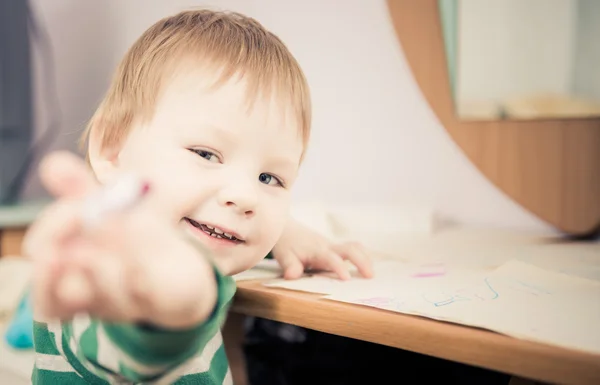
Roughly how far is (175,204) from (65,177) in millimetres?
175

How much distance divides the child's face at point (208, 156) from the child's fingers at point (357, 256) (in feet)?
0.56

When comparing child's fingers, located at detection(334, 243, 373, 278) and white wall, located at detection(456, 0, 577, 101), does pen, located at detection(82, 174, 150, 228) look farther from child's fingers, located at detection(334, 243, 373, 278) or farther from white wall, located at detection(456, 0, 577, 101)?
white wall, located at detection(456, 0, 577, 101)

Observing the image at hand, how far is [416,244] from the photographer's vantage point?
2.61ft

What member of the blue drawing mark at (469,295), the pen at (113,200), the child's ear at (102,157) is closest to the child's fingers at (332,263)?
the blue drawing mark at (469,295)

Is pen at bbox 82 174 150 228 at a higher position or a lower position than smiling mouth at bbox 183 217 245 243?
higher

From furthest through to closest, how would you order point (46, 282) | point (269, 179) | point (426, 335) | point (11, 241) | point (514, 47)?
point (11, 241)
point (514, 47)
point (269, 179)
point (426, 335)
point (46, 282)

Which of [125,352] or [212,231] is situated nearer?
[125,352]

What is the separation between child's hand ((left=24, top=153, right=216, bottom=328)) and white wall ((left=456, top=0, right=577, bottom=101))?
0.75m

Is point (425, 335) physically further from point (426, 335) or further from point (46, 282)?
point (46, 282)

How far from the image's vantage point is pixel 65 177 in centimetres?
25

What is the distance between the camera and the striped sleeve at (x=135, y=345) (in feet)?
0.90

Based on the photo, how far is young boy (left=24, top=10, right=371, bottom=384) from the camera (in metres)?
0.25

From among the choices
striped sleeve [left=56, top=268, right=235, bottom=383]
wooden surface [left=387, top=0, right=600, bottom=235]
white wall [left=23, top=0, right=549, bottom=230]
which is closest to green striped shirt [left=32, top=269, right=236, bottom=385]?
striped sleeve [left=56, top=268, right=235, bottom=383]

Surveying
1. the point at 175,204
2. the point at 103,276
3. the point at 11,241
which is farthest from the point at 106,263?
the point at 11,241
